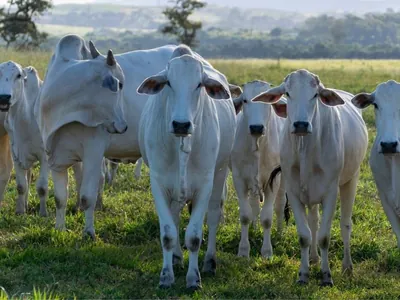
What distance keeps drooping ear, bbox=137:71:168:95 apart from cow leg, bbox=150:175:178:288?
75 centimetres

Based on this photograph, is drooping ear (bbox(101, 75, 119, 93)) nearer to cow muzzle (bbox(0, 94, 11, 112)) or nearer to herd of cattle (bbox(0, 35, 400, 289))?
herd of cattle (bbox(0, 35, 400, 289))

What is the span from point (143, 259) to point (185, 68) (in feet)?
6.09

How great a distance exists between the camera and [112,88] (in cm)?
938

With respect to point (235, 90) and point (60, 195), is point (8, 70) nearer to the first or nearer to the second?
point (60, 195)

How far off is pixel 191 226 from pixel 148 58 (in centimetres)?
357

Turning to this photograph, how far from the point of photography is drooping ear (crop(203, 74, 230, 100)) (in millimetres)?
7828

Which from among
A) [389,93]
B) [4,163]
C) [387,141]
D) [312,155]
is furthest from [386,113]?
[4,163]

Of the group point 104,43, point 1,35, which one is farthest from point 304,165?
point 104,43

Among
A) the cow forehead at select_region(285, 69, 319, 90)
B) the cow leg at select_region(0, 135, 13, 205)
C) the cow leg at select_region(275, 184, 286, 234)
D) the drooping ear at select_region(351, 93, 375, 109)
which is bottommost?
the cow leg at select_region(275, 184, 286, 234)

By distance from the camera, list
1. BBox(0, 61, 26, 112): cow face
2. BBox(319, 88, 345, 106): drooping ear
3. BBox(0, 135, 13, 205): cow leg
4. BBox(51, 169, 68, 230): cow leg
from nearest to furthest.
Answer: BBox(319, 88, 345, 106): drooping ear → BBox(51, 169, 68, 230): cow leg → BBox(0, 61, 26, 112): cow face → BBox(0, 135, 13, 205): cow leg

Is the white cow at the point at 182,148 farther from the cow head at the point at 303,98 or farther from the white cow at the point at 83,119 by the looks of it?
the white cow at the point at 83,119

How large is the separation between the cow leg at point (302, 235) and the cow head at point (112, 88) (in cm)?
202

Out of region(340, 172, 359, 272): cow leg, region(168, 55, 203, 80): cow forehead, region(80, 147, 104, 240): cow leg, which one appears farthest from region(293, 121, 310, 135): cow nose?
region(80, 147, 104, 240): cow leg

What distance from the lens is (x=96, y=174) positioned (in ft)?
30.8
